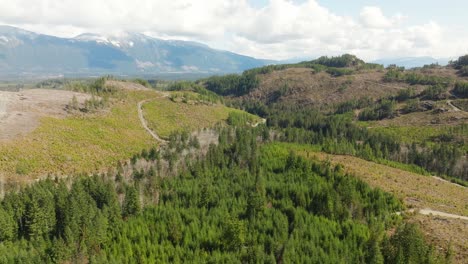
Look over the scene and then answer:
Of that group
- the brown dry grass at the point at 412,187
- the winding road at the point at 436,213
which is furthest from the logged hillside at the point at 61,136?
the winding road at the point at 436,213

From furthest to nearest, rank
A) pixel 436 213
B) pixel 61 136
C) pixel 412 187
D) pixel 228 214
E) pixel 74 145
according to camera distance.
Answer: pixel 61 136 → pixel 74 145 → pixel 412 187 → pixel 436 213 → pixel 228 214

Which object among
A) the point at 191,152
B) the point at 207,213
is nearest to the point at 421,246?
the point at 207,213

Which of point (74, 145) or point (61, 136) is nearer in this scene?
point (74, 145)

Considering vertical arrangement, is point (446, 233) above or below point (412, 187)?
below

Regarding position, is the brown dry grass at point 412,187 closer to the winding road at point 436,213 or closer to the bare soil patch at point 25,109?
the winding road at point 436,213

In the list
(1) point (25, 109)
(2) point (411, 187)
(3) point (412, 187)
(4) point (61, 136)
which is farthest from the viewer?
(1) point (25, 109)

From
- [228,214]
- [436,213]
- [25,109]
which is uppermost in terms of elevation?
[25,109]

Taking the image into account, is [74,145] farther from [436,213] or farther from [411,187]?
[436,213]

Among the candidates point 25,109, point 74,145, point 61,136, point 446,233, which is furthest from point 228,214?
point 25,109
